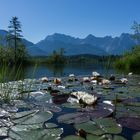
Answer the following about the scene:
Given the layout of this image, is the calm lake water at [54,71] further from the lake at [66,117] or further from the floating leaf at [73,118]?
the floating leaf at [73,118]

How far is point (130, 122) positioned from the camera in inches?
195

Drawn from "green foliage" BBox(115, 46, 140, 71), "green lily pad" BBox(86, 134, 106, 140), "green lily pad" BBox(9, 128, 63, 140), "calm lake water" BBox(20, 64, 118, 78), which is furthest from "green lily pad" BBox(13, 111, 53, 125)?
"green foliage" BBox(115, 46, 140, 71)

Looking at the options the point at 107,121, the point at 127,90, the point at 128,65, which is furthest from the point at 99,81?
the point at 128,65

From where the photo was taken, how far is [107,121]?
16.1 ft

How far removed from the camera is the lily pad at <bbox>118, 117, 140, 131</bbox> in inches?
188

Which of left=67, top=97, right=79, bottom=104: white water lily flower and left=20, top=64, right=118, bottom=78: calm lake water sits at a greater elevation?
left=67, top=97, right=79, bottom=104: white water lily flower

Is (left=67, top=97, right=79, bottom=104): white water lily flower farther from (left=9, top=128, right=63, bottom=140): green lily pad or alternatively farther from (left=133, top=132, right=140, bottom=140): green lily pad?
(left=133, top=132, right=140, bottom=140): green lily pad

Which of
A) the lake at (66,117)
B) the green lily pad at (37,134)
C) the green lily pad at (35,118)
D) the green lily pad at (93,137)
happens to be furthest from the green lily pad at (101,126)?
the green lily pad at (35,118)

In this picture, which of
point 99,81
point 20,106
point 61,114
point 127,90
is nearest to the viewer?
point 61,114

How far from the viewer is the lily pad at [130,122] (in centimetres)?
477

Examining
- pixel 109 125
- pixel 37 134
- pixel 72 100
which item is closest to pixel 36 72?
pixel 72 100

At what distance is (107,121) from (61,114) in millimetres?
1129

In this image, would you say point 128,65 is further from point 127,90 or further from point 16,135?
point 16,135

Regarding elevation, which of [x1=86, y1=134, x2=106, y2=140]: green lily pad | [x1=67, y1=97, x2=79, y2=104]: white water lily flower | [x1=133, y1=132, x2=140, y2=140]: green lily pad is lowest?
[x1=133, y1=132, x2=140, y2=140]: green lily pad
